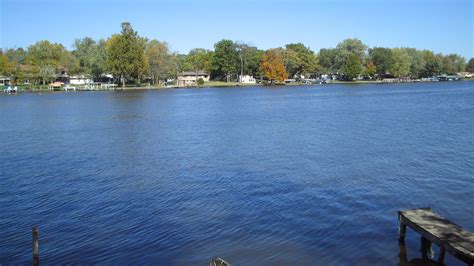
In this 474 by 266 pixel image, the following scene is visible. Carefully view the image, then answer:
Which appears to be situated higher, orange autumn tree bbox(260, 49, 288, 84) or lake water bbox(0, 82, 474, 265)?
orange autumn tree bbox(260, 49, 288, 84)

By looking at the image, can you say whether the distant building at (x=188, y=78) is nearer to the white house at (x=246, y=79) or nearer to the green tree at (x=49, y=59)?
the white house at (x=246, y=79)

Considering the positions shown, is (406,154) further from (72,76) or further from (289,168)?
(72,76)

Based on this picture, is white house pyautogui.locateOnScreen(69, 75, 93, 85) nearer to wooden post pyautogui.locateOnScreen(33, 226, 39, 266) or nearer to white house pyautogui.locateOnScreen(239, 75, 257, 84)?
white house pyautogui.locateOnScreen(239, 75, 257, 84)

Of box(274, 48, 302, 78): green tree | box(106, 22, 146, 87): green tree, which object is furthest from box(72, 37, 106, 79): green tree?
box(274, 48, 302, 78): green tree

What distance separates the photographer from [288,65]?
198m

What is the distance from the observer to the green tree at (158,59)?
158750 mm

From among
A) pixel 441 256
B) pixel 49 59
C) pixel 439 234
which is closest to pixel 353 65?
pixel 49 59

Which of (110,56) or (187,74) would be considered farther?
(187,74)

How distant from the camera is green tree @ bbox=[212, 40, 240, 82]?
601 ft

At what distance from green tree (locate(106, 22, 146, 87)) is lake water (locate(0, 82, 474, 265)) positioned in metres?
107

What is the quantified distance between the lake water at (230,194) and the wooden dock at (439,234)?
2.51 ft

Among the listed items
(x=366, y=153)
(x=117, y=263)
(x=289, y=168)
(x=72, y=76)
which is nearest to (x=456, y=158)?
(x=366, y=153)

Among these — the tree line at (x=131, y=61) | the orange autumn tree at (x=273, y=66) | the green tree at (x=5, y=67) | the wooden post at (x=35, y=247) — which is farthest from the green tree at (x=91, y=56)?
the wooden post at (x=35, y=247)

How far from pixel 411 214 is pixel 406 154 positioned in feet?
55.8
